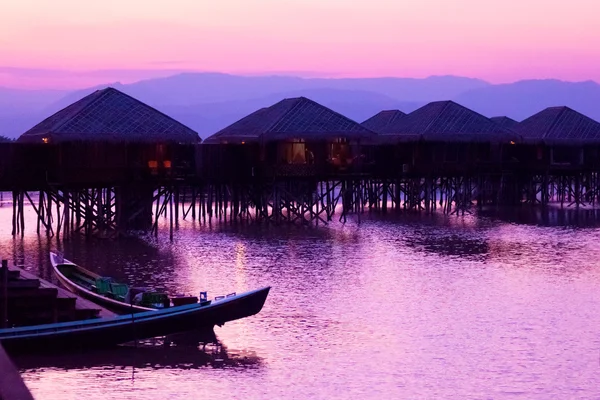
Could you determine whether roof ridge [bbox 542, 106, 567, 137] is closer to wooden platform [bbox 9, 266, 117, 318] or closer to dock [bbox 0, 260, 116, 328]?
wooden platform [bbox 9, 266, 117, 318]

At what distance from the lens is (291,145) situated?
46812 mm

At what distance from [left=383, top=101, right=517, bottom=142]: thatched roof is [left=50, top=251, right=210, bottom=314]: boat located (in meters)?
31.0

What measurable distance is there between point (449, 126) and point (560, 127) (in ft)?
27.6

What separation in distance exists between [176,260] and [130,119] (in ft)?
28.1

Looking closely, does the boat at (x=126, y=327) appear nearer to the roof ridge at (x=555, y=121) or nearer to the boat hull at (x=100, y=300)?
the boat hull at (x=100, y=300)

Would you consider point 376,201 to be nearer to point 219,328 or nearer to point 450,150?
point 450,150

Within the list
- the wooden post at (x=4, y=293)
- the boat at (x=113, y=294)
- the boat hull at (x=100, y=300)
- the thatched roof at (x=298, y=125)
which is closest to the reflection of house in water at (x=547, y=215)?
the thatched roof at (x=298, y=125)

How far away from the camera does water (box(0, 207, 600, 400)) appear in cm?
1627

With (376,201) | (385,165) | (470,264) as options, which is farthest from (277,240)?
(376,201)

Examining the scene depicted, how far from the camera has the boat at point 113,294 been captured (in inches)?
746

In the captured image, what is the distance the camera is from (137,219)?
40.8m

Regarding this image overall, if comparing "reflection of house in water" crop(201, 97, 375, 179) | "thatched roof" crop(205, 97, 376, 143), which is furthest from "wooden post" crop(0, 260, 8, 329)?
"thatched roof" crop(205, 97, 376, 143)

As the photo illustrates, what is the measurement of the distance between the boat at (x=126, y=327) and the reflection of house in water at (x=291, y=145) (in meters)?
25.3

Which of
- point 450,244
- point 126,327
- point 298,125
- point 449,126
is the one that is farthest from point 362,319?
point 449,126
